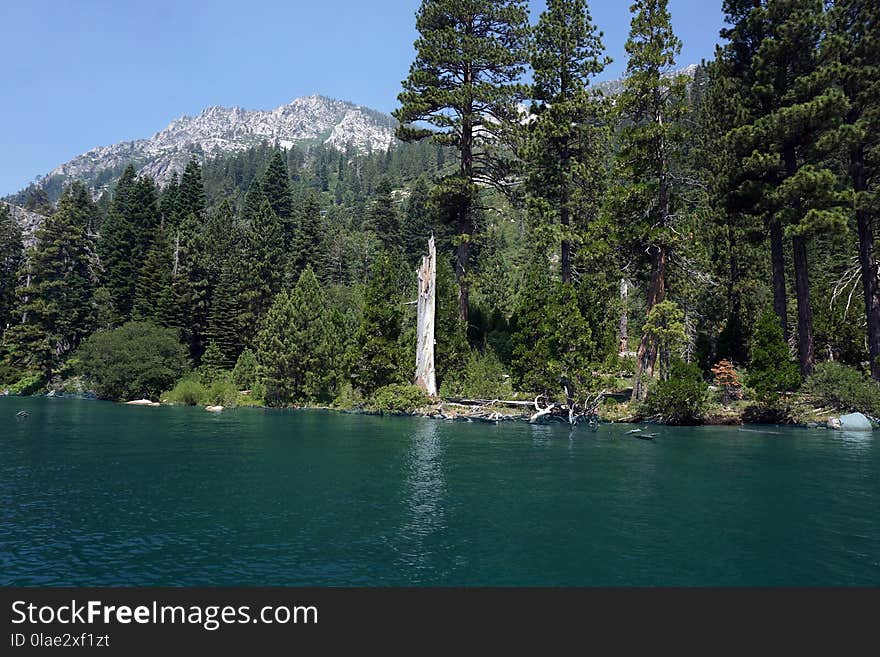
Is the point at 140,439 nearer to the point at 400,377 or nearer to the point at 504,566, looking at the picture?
the point at 400,377

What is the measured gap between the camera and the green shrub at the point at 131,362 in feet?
180

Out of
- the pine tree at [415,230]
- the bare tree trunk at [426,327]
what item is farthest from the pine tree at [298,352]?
the pine tree at [415,230]

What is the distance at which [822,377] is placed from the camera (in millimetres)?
32906

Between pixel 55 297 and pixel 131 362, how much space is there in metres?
23.3

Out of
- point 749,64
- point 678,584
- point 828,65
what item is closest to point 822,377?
point 828,65

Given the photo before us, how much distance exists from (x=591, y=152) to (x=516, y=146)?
5.76 meters

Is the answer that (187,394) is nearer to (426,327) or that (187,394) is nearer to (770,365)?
(426,327)

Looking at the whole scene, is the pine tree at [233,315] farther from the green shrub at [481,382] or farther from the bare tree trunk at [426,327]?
the green shrub at [481,382]

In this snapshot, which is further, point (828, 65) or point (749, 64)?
point (749, 64)

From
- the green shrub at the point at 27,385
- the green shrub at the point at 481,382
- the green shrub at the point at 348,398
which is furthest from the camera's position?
the green shrub at the point at 27,385

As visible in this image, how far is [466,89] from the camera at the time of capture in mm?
43406

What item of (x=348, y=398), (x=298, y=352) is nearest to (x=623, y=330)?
(x=348, y=398)

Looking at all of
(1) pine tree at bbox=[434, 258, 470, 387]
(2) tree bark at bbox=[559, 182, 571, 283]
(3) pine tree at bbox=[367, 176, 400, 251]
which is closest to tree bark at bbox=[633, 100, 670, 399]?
(2) tree bark at bbox=[559, 182, 571, 283]

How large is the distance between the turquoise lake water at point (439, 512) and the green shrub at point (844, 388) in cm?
580
